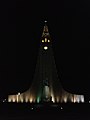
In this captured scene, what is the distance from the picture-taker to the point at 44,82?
39.8m

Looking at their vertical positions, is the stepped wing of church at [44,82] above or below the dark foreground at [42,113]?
above

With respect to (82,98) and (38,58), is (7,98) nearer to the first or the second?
(38,58)

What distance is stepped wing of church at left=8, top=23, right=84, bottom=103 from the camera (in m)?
40.2

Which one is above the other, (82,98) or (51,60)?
(51,60)

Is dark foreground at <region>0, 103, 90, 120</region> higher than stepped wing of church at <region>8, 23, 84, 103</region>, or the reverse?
stepped wing of church at <region>8, 23, 84, 103</region>

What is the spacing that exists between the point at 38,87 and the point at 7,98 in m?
3.95

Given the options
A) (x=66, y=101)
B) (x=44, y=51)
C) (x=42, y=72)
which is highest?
(x=44, y=51)

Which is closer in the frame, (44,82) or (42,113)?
(42,113)

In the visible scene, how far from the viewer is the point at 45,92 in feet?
128

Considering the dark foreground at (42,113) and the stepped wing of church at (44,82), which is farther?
the stepped wing of church at (44,82)

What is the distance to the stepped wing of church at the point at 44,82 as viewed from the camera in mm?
40156

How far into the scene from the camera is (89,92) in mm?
41188

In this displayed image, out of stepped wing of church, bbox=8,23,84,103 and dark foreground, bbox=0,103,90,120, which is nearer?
dark foreground, bbox=0,103,90,120

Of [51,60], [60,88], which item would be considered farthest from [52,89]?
[51,60]
